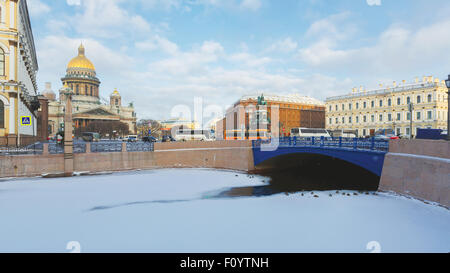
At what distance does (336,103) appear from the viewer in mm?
74562

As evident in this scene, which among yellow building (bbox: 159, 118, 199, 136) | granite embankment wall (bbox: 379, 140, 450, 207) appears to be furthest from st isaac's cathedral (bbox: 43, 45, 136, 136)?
granite embankment wall (bbox: 379, 140, 450, 207)

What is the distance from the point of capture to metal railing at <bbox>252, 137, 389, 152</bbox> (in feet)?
50.1

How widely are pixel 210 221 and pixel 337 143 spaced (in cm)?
1152

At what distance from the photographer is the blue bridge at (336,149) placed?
1509cm

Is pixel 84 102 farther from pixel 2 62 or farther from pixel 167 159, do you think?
pixel 167 159

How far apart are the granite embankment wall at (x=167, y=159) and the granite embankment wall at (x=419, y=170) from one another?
1324cm

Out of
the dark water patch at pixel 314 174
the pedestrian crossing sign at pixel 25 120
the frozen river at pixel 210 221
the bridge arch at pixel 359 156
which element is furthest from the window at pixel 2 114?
the bridge arch at pixel 359 156

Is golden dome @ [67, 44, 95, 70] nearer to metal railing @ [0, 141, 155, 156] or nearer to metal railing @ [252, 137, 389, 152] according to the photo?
metal railing @ [0, 141, 155, 156]

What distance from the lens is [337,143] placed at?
18.1 meters

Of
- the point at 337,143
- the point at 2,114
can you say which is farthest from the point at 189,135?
the point at 337,143

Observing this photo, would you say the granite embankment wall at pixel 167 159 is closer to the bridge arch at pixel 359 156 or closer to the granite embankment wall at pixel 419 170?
the bridge arch at pixel 359 156

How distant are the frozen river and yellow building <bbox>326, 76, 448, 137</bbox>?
4771cm
